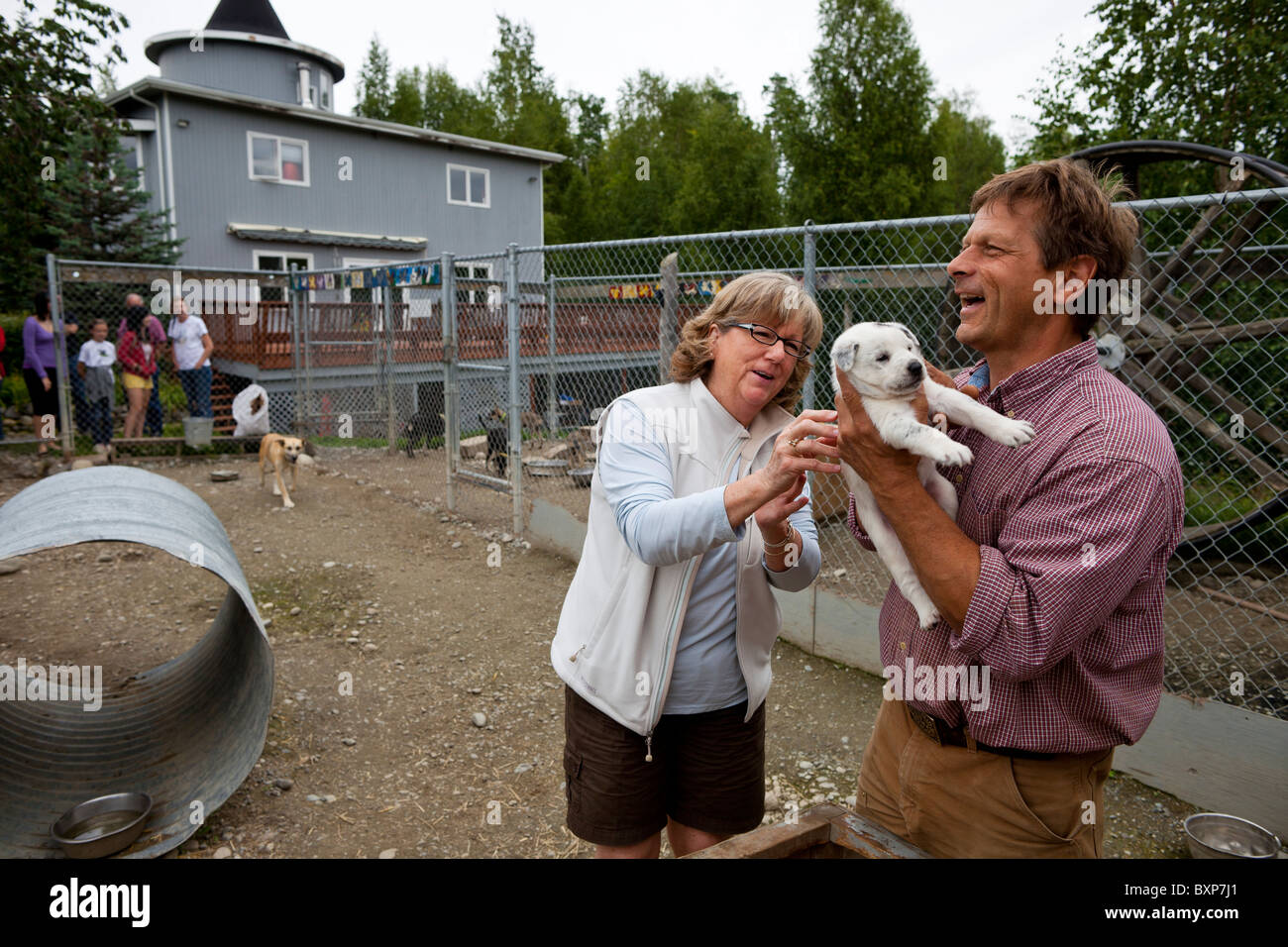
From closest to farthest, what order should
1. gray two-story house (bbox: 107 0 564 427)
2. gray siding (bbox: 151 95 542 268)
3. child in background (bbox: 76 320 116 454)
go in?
child in background (bbox: 76 320 116 454)
gray two-story house (bbox: 107 0 564 427)
gray siding (bbox: 151 95 542 268)

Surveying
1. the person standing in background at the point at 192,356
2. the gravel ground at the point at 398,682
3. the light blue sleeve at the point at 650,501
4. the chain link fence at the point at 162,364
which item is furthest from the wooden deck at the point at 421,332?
the light blue sleeve at the point at 650,501

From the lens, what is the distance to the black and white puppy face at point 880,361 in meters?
1.88

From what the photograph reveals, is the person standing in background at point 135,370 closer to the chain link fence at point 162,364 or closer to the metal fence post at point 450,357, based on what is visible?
the chain link fence at point 162,364

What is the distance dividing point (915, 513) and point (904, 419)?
0.74 feet

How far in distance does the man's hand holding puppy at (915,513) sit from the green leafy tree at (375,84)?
48698 millimetres

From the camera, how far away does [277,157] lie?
915 inches

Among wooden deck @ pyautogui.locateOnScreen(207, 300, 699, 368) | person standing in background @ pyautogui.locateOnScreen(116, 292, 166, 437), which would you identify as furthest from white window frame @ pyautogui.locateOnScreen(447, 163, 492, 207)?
person standing in background @ pyautogui.locateOnScreen(116, 292, 166, 437)

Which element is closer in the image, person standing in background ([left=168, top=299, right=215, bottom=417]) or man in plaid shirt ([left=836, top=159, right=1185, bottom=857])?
man in plaid shirt ([left=836, top=159, right=1185, bottom=857])

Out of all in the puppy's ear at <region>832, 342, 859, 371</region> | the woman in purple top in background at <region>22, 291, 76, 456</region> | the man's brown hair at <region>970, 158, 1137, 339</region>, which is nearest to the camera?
the man's brown hair at <region>970, 158, 1137, 339</region>

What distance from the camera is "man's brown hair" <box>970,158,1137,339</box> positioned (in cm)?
176

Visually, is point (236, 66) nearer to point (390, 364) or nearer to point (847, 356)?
point (390, 364)

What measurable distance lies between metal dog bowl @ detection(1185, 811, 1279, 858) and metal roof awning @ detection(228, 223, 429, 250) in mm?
24185

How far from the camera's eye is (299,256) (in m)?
24.0

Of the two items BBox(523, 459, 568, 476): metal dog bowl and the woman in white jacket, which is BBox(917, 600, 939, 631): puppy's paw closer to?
the woman in white jacket
